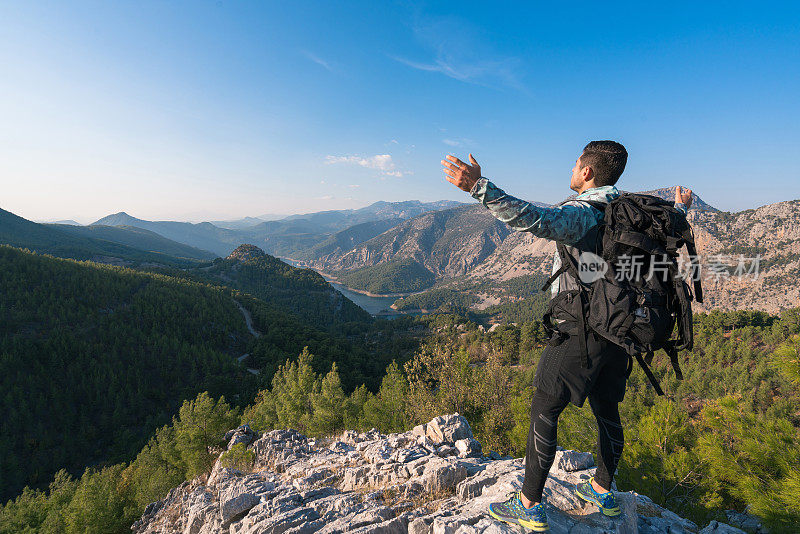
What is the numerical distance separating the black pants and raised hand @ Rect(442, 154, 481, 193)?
2.39 metres

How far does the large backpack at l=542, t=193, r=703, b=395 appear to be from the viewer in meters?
2.57

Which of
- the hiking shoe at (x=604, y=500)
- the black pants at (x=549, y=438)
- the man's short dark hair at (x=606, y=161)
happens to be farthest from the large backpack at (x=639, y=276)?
the hiking shoe at (x=604, y=500)

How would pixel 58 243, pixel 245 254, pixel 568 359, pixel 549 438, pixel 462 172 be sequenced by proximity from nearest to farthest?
pixel 462 172 → pixel 568 359 → pixel 549 438 → pixel 58 243 → pixel 245 254

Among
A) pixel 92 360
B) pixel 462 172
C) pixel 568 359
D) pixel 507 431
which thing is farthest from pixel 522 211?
pixel 92 360

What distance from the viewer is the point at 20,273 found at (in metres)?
62.7

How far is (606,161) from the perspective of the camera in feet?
9.80

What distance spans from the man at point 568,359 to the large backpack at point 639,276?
17 centimetres

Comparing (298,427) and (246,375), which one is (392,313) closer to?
(246,375)

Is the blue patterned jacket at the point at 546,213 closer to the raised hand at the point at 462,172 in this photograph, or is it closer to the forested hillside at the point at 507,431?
the raised hand at the point at 462,172

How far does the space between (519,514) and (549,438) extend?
4.12ft

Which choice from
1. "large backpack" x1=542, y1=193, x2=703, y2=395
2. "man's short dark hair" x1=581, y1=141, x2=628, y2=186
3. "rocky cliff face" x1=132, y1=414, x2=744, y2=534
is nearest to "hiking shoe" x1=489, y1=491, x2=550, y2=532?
"rocky cliff face" x1=132, y1=414, x2=744, y2=534

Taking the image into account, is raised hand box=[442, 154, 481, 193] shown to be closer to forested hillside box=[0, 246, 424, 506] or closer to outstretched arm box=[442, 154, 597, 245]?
outstretched arm box=[442, 154, 597, 245]

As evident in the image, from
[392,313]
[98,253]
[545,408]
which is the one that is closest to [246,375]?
[545,408]

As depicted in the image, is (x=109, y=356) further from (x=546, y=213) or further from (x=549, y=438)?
(x=546, y=213)
